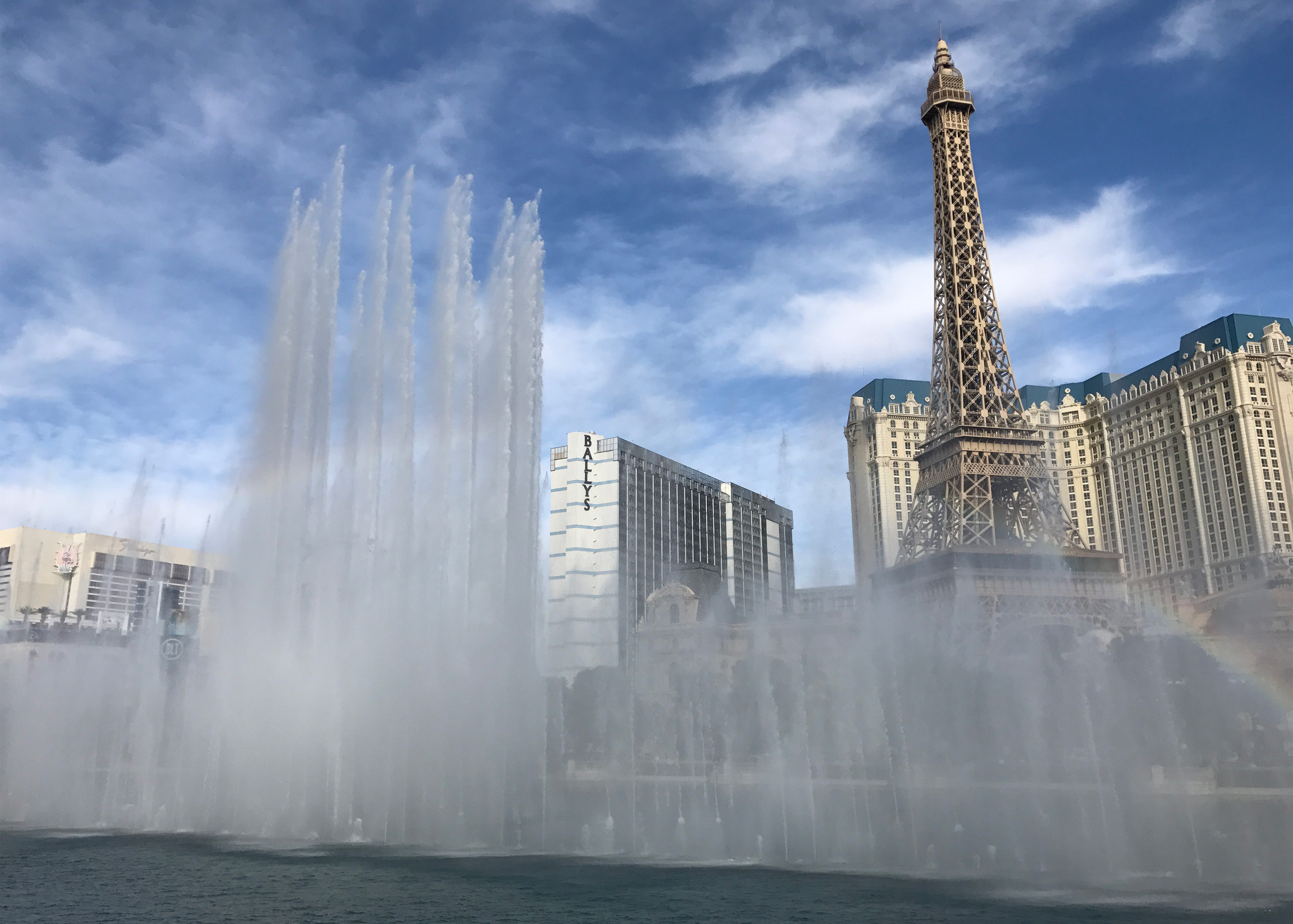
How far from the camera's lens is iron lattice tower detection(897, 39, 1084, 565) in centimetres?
7875

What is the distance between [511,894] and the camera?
81.7 ft

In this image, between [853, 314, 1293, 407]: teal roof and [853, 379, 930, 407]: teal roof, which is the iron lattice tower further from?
[853, 379, 930, 407]: teal roof

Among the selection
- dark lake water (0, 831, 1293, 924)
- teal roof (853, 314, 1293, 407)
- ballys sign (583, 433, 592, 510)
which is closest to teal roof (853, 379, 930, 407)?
teal roof (853, 314, 1293, 407)

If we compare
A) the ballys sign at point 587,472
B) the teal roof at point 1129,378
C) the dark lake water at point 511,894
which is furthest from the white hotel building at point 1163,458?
the dark lake water at point 511,894

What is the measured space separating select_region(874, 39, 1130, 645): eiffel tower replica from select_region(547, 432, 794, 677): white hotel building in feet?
99.5

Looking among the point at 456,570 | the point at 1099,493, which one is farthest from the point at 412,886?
the point at 1099,493

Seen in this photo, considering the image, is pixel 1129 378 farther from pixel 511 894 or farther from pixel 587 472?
pixel 511 894

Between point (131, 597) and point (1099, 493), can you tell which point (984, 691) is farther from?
point (131, 597)

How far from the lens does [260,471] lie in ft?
128

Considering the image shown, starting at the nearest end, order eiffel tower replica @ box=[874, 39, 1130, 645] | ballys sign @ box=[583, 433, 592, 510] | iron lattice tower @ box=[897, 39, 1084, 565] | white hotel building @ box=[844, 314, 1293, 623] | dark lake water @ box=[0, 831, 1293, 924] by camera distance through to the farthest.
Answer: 1. dark lake water @ box=[0, 831, 1293, 924]
2. eiffel tower replica @ box=[874, 39, 1130, 645]
3. iron lattice tower @ box=[897, 39, 1084, 565]
4. white hotel building @ box=[844, 314, 1293, 623]
5. ballys sign @ box=[583, 433, 592, 510]

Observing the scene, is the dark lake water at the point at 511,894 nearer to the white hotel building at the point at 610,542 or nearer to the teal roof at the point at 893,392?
the white hotel building at the point at 610,542

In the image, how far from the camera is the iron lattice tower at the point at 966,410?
78.8 m

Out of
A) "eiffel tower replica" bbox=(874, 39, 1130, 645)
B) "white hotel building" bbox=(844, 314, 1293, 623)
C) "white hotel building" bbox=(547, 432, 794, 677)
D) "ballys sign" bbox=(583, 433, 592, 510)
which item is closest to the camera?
"eiffel tower replica" bbox=(874, 39, 1130, 645)

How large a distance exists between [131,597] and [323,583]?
108m
